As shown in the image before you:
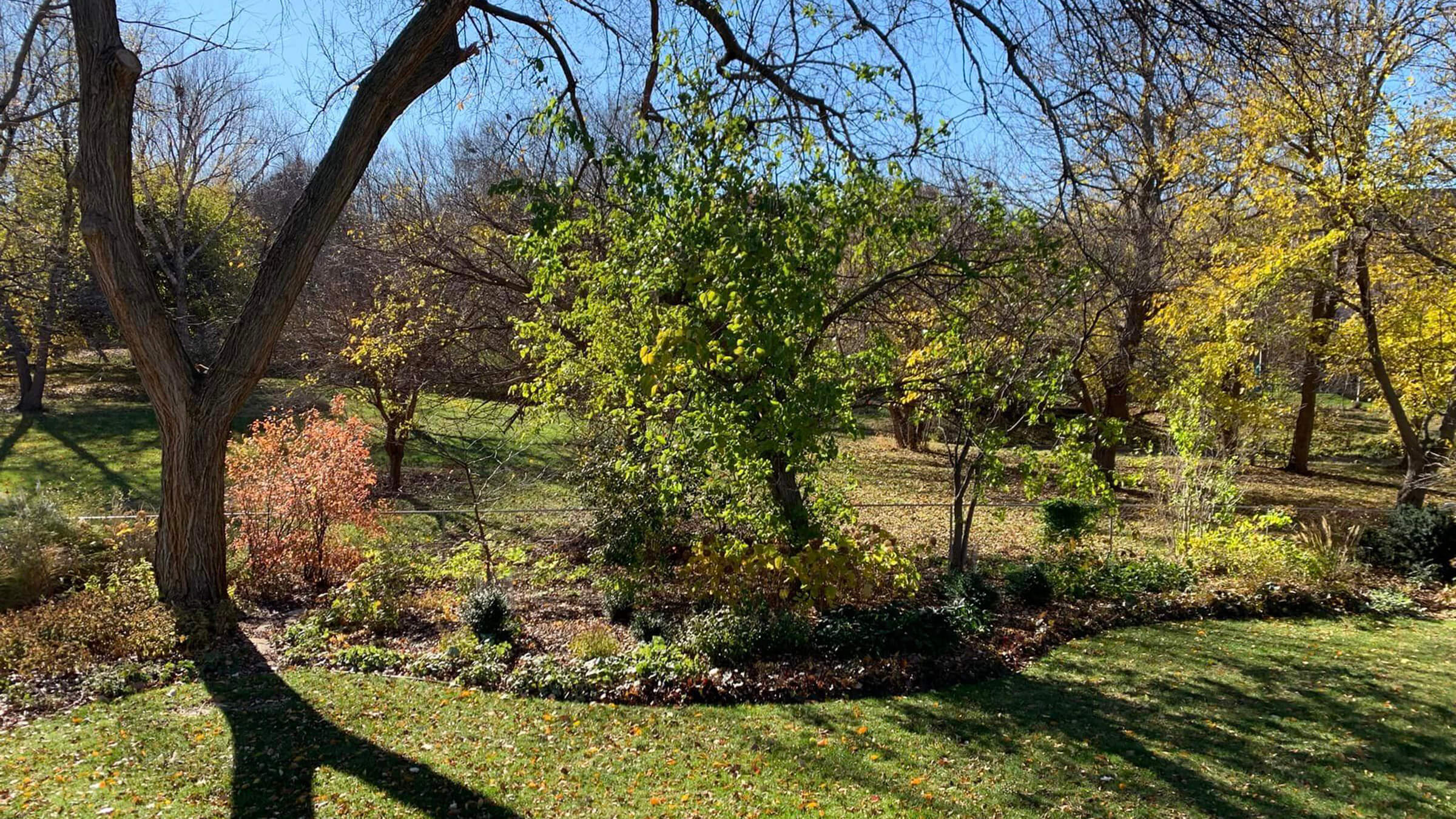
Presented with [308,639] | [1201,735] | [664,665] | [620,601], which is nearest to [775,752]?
[664,665]

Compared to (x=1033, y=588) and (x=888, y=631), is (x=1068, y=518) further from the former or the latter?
(x=888, y=631)

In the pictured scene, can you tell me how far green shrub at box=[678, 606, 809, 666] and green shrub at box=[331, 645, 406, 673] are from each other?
2.48 metres

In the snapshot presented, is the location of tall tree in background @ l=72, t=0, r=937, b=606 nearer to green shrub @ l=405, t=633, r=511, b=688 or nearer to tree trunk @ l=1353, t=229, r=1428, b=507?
green shrub @ l=405, t=633, r=511, b=688

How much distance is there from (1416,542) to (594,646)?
1114 cm

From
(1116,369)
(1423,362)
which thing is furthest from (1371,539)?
(1116,369)

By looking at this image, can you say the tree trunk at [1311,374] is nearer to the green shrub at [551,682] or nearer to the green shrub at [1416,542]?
the green shrub at [1416,542]

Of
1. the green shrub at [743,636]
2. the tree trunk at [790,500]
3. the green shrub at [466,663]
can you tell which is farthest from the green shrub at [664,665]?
the tree trunk at [790,500]

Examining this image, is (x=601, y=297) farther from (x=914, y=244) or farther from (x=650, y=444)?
(x=914, y=244)

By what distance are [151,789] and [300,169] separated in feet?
77.3

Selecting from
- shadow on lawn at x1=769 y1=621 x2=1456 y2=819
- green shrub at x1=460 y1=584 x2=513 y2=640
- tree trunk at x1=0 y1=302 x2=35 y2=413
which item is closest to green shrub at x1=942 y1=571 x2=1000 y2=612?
shadow on lawn at x1=769 y1=621 x2=1456 y2=819

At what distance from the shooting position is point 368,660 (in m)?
6.89

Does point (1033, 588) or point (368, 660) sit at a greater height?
point (1033, 588)

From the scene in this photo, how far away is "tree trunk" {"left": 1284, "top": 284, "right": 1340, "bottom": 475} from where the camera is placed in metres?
14.1

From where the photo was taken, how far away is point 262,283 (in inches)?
257
